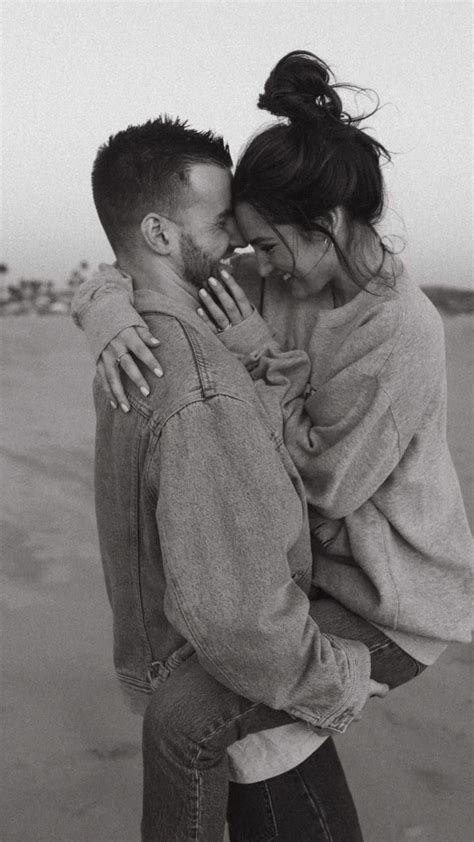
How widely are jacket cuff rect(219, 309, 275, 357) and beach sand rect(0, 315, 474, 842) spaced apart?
1.35 metres

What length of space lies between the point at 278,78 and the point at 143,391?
71 centimetres

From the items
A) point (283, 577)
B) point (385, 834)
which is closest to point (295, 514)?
point (283, 577)

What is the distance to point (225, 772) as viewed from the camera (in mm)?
1796

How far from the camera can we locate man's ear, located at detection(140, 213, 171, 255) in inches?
75.2

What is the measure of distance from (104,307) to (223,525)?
1.59ft

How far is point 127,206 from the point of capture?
1.95 meters

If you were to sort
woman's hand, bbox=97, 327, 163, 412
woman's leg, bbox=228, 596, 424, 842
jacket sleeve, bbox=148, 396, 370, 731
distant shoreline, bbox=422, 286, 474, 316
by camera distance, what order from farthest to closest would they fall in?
distant shoreline, bbox=422, 286, 474, 316 < woman's leg, bbox=228, 596, 424, 842 < woman's hand, bbox=97, 327, 163, 412 < jacket sleeve, bbox=148, 396, 370, 731

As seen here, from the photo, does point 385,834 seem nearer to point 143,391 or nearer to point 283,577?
point 283,577

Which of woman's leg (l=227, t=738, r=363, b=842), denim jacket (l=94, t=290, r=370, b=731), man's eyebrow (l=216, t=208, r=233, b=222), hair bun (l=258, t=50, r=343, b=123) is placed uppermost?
hair bun (l=258, t=50, r=343, b=123)

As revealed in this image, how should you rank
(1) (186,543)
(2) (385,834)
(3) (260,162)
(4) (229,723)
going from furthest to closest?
1. (2) (385,834)
2. (3) (260,162)
3. (4) (229,723)
4. (1) (186,543)

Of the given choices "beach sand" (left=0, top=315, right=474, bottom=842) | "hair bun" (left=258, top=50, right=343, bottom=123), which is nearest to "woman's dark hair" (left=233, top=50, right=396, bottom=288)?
"hair bun" (left=258, top=50, right=343, bottom=123)

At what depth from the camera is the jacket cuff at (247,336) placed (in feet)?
6.65

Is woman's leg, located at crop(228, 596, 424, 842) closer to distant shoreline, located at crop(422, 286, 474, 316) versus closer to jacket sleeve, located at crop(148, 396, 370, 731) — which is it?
jacket sleeve, located at crop(148, 396, 370, 731)

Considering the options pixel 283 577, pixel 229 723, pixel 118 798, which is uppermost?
pixel 283 577
